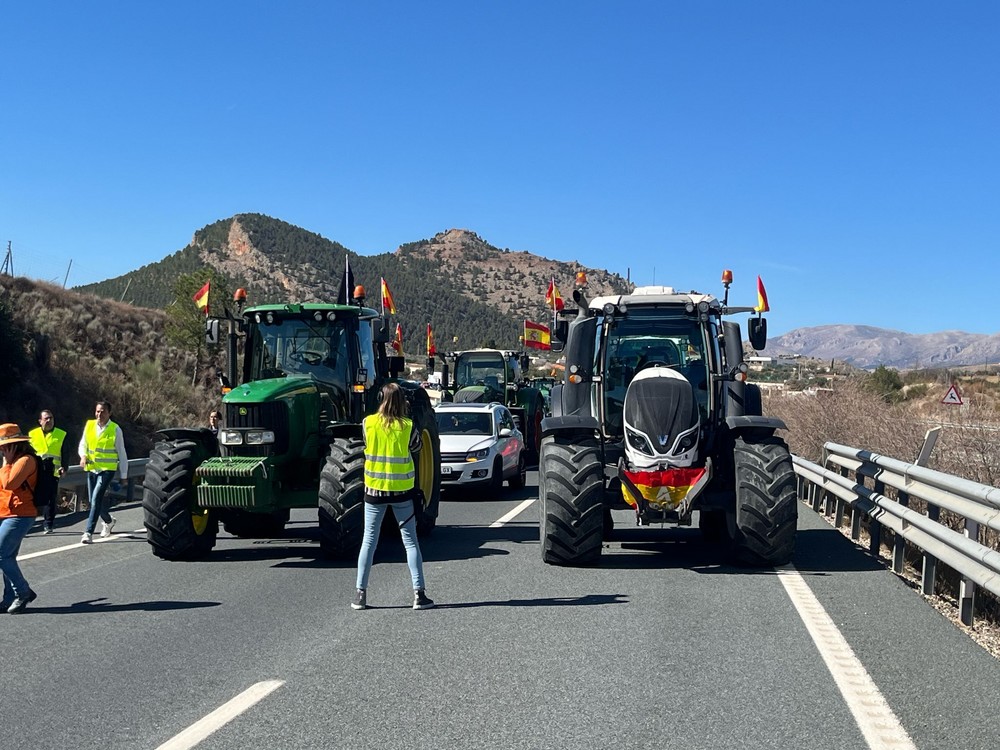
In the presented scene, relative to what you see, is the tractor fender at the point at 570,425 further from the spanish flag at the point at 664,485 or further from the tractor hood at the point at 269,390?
the tractor hood at the point at 269,390

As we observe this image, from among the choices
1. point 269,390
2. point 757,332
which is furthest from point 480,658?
point 757,332

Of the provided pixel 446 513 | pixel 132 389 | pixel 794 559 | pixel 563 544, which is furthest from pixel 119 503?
pixel 132 389

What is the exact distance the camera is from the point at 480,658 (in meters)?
7.00

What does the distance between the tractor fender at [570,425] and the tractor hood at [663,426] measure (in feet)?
1.21

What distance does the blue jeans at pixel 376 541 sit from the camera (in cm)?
874

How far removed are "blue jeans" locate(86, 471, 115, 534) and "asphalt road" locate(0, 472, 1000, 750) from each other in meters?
1.84

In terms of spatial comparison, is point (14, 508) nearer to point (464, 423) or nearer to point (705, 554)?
point (705, 554)

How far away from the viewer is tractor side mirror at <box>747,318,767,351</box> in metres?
11.7

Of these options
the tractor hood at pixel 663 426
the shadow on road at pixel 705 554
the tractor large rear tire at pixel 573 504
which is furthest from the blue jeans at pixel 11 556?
the tractor hood at pixel 663 426

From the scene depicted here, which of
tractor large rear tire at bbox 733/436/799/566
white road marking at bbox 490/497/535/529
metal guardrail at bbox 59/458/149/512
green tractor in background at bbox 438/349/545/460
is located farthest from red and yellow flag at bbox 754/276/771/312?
green tractor in background at bbox 438/349/545/460

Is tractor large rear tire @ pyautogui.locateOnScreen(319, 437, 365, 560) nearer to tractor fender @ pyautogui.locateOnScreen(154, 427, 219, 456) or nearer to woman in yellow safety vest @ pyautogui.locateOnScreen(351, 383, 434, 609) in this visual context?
woman in yellow safety vest @ pyautogui.locateOnScreen(351, 383, 434, 609)

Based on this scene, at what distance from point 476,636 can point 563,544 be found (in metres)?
2.96

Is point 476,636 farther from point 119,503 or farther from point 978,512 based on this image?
point 119,503

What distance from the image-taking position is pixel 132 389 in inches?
1519
